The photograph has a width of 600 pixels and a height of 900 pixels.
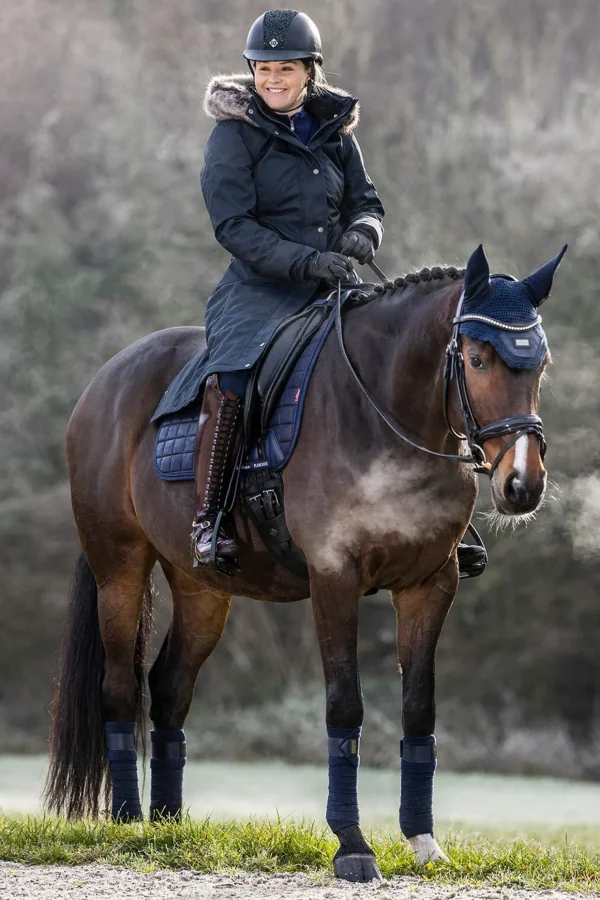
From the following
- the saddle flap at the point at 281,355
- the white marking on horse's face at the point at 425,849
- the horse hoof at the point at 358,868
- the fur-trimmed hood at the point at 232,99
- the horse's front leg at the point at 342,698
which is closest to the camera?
the horse hoof at the point at 358,868

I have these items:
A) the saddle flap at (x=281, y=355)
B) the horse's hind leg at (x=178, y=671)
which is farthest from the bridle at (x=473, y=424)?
the horse's hind leg at (x=178, y=671)

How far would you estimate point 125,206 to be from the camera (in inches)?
553

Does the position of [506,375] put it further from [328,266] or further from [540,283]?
[328,266]

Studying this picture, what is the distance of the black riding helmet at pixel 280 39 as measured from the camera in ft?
18.4

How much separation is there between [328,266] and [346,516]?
108 cm

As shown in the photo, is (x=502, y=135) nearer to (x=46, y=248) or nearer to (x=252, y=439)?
(x=46, y=248)

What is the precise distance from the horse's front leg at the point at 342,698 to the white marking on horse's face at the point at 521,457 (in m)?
0.89

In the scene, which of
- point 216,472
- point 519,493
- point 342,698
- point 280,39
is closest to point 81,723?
point 216,472

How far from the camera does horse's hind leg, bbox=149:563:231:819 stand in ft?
22.0

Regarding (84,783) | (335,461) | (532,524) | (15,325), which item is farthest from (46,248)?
(335,461)

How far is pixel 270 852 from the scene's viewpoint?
5633 mm

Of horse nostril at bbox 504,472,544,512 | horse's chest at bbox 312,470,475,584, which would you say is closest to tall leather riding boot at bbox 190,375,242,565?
horse's chest at bbox 312,470,475,584

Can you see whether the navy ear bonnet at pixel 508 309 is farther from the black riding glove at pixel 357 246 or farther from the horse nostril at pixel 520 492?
the black riding glove at pixel 357 246

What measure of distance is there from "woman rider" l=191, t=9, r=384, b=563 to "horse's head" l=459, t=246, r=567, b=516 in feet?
3.02
